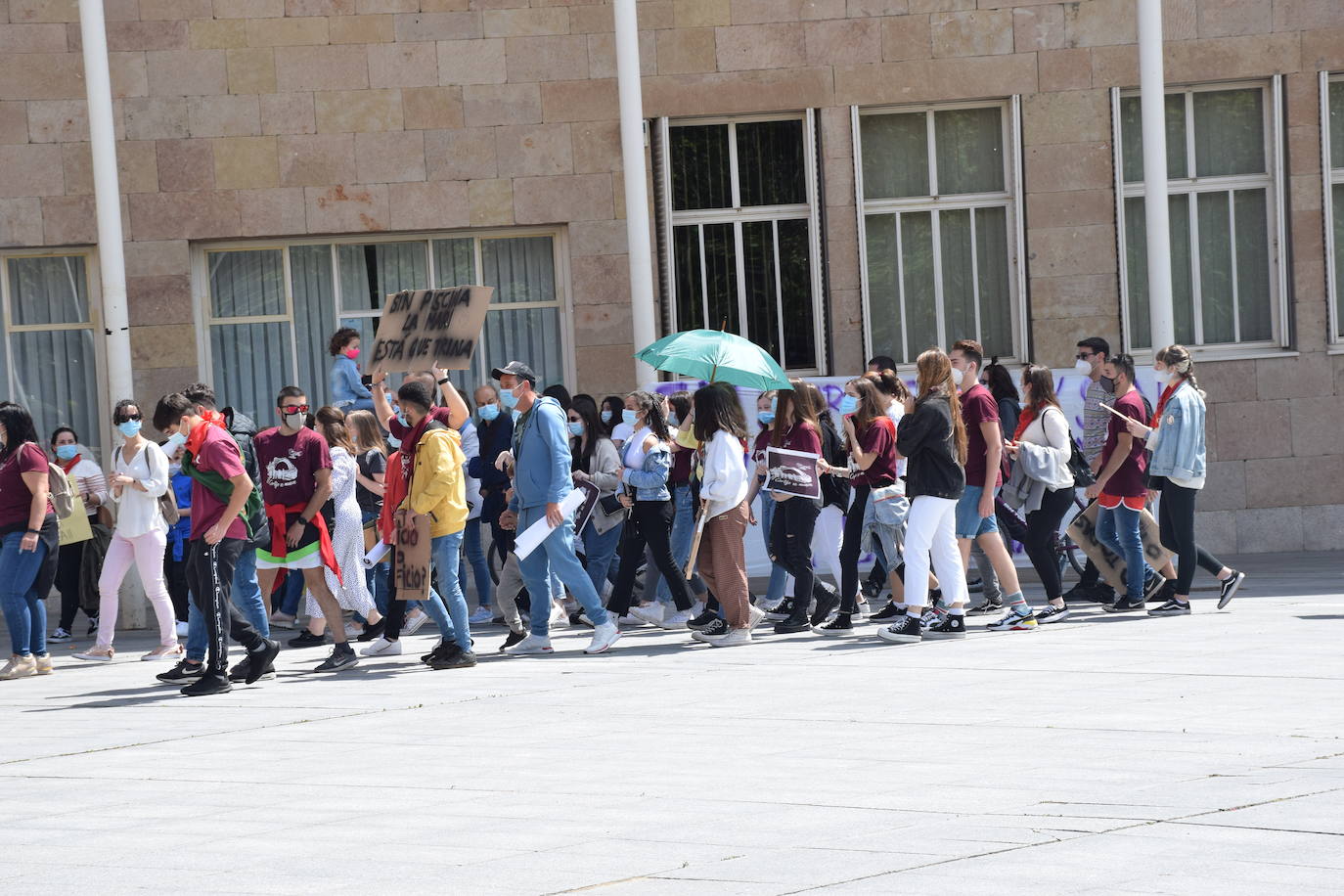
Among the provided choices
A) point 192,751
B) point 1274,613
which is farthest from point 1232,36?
point 192,751

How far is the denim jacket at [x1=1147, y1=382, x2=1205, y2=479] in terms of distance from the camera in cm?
1141

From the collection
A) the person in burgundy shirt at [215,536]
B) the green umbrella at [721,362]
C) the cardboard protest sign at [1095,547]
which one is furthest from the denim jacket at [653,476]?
the cardboard protest sign at [1095,547]

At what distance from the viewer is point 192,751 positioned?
7930 millimetres

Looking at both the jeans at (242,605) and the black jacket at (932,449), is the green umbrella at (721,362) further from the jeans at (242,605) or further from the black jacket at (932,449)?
the jeans at (242,605)

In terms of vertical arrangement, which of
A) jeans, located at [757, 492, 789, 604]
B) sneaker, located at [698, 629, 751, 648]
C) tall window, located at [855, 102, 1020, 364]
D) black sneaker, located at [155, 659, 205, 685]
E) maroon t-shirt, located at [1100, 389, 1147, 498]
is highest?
tall window, located at [855, 102, 1020, 364]

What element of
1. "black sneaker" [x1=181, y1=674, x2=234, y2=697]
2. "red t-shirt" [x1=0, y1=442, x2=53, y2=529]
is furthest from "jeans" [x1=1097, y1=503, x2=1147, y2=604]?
"red t-shirt" [x1=0, y1=442, x2=53, y2=529]

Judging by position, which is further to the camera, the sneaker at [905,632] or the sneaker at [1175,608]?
the sneaker at [1175,608]

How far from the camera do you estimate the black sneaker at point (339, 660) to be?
10.8 m

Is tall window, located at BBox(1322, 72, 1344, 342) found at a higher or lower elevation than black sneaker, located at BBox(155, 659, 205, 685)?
higher

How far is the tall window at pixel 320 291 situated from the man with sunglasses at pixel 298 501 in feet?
16.0

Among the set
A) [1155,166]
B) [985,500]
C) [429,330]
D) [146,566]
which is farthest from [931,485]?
[1155,166]

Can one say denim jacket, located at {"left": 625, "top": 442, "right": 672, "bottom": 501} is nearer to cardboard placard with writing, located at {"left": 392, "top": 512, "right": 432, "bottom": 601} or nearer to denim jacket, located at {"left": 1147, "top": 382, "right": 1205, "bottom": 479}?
cardboard placard with writing, located at {"left": 392, "top": 512, "right": 432, "bottom": 601}

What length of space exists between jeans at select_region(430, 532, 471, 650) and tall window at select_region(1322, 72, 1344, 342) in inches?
370

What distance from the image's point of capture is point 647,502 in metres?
11.8
